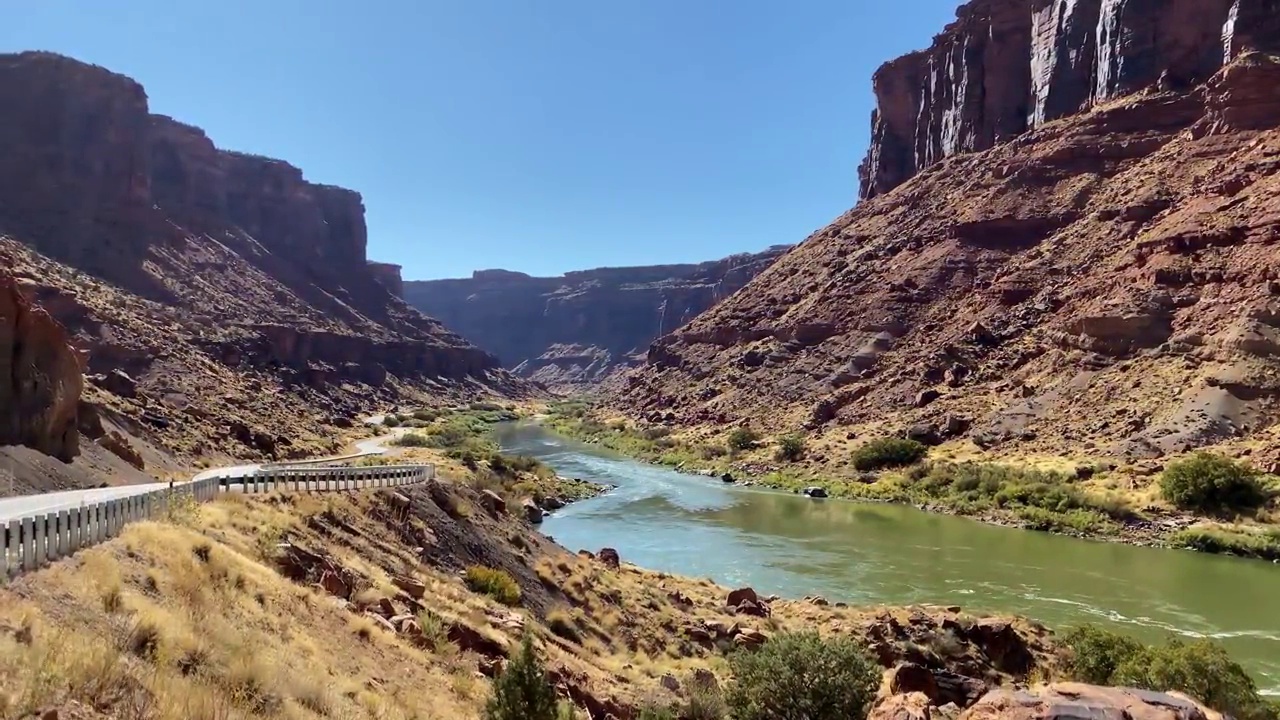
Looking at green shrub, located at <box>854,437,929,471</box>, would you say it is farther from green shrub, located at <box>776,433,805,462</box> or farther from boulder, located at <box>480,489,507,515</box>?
boulder, located at <box>480,489,507,515</box>

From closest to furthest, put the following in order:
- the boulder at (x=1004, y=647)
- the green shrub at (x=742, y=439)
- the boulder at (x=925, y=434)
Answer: the boulder at (x=1004, y=647), the boulder at (x=925, y=434), the green shrub at (x=742, y=439)

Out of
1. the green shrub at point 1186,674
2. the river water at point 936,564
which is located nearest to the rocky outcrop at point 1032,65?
the river water at point 936,564

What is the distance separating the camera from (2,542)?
25.2 ft

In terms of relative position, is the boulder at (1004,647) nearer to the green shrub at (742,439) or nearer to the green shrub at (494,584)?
the green shrub at (494,584)

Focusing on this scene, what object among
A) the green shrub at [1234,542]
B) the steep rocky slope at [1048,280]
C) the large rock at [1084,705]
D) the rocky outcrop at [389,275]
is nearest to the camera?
the large rock at [1084,705]

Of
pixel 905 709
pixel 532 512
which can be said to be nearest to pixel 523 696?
pixel 905 709

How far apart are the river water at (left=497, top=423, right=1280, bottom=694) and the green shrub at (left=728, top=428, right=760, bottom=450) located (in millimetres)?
17515

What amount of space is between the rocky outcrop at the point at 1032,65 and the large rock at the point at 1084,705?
85762 mm

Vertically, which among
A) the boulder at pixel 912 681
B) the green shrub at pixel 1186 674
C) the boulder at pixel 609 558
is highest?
the green shrub at pixel 1186 674

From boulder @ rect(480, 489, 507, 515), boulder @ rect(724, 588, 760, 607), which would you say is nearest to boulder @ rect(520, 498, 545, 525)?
boulder @ rect(480, 489, 507, 515)

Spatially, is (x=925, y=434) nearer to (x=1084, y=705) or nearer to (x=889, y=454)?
(x=889, y=454)

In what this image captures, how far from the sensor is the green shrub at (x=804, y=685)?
12.5 meters

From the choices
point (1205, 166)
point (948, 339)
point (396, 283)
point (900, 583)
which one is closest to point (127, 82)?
point (396, 283)

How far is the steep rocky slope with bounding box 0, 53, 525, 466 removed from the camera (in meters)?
49.6
